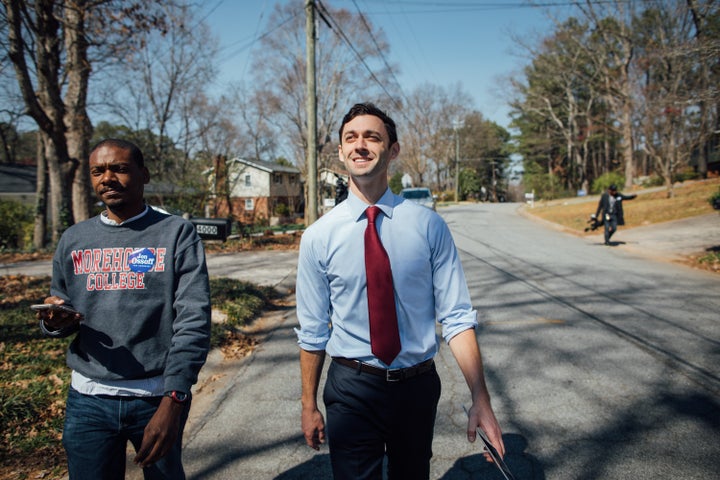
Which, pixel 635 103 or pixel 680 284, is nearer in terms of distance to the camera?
pixel 680 284

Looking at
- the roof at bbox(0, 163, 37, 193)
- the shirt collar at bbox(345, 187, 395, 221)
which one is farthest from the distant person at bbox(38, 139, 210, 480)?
the roof at bbox(0, 163, 37, 193)

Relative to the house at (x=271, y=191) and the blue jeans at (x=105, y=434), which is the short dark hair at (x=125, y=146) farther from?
the house at (x=271, y=191)

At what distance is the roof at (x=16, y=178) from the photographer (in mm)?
33750

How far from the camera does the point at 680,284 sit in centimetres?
858

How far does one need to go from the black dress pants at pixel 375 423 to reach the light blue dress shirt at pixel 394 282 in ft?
0.35

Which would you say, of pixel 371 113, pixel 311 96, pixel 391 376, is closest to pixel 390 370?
pixel 391 376

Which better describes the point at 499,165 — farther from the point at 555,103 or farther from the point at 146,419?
the point at 146,419

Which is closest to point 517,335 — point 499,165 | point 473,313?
point 473,313

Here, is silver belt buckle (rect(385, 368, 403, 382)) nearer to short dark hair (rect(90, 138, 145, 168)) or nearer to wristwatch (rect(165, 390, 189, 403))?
wristwatch (rect(165, 390, 189, 403))

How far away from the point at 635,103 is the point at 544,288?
2360cm

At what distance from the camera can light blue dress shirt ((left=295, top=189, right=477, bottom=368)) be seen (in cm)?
194

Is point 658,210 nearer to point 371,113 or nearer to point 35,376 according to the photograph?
point 371,113

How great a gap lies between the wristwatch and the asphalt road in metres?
1.49

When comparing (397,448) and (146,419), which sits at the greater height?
(146,419)
